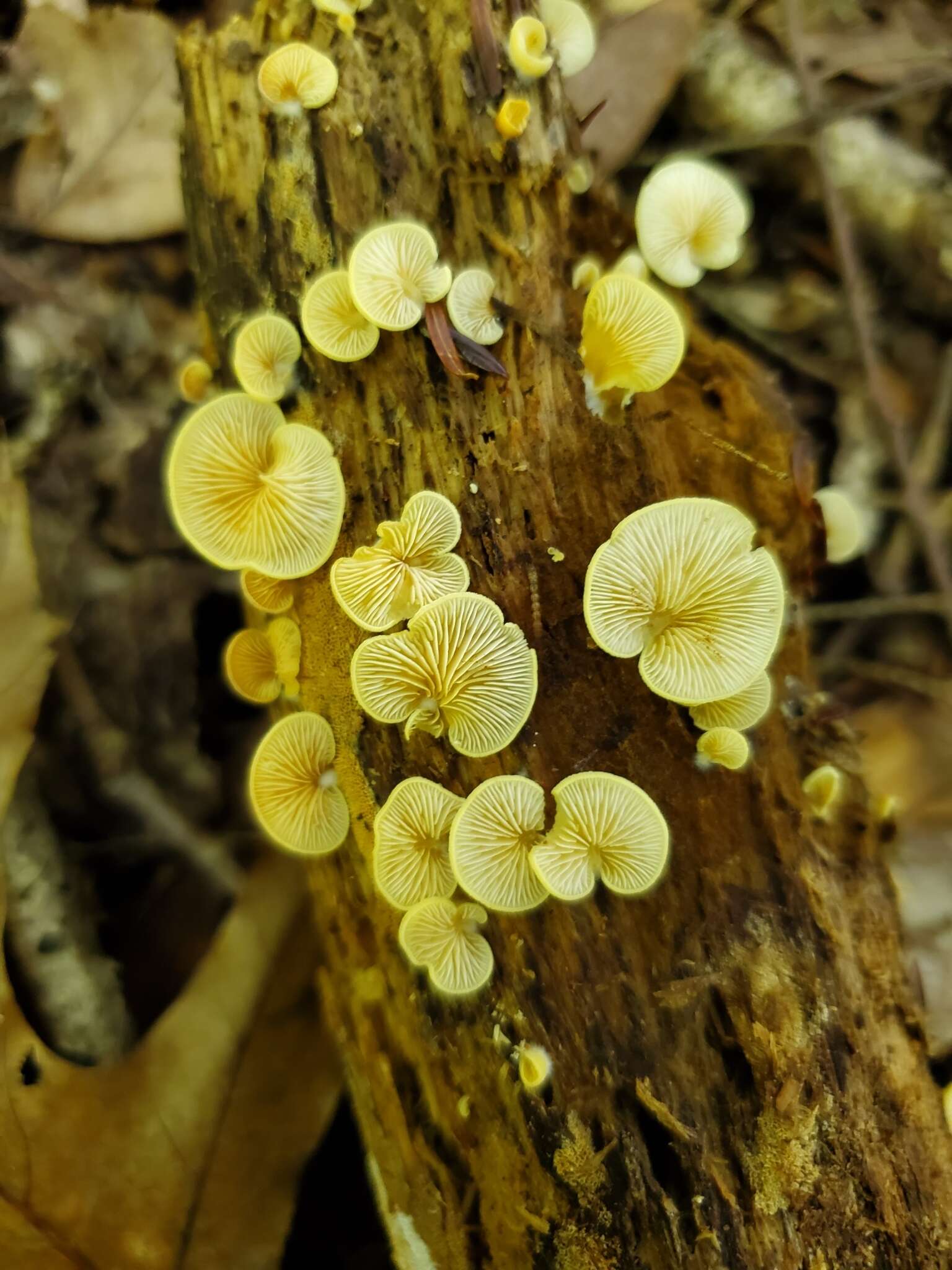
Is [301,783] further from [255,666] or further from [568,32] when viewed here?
[568,32]

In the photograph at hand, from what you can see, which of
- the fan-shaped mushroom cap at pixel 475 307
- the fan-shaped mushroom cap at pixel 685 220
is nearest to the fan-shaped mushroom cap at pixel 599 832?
the fan-shaped mushroom cap at pixel 475 307

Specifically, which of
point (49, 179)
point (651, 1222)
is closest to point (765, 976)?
point (651, 1222)

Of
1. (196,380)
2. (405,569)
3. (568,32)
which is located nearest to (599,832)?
(405,569)

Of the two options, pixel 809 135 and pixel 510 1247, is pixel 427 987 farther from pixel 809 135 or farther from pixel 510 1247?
pixel 809 135

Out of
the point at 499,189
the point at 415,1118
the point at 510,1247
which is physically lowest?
the point at 510,1247

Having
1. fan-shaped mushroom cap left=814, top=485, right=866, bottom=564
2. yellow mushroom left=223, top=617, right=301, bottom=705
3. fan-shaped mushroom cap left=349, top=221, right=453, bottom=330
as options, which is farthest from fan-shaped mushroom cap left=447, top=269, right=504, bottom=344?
fan-shaped mushroom cap left=814, top=485, right=866, bottom=564

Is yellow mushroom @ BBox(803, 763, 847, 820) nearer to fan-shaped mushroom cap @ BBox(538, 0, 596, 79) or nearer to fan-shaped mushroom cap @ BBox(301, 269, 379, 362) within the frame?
fan-shaped mushroom cap @ BBox(301, 269, 379, 362)
